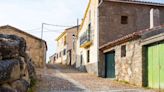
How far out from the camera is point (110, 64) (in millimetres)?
24719

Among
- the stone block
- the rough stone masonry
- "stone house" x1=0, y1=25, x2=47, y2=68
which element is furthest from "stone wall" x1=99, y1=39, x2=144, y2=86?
"stone house" x1=0, y1=25, x2=47, y2=68

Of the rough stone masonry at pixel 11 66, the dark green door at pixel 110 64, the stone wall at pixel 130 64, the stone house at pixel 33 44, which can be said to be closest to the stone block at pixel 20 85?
the rough stone masonry at pixel 11 66

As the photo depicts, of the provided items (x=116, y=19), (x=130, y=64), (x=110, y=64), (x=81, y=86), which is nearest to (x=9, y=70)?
(x=81, y=86)

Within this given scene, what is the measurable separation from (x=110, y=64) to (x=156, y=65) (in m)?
8.63

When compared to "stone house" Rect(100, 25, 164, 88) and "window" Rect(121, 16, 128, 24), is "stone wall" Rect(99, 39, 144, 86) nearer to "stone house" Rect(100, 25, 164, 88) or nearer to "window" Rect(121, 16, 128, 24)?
"stone house" Rect(100, 25, 164, 88)

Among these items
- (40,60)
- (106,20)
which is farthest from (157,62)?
(40,60)

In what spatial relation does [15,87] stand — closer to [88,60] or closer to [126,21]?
[126,21]

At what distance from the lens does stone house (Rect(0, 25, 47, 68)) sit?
Answer: 34.6m

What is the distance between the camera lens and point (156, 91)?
15.1 metres

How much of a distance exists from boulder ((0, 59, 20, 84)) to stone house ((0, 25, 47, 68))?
23.5 m

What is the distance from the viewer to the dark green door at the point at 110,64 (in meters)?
23.9

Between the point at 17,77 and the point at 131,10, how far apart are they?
17.1 m

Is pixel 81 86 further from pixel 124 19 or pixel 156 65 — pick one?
pixel 124 19

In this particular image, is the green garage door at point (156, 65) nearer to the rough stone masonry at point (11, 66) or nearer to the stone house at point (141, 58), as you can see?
the stone house at point (141, 58)
